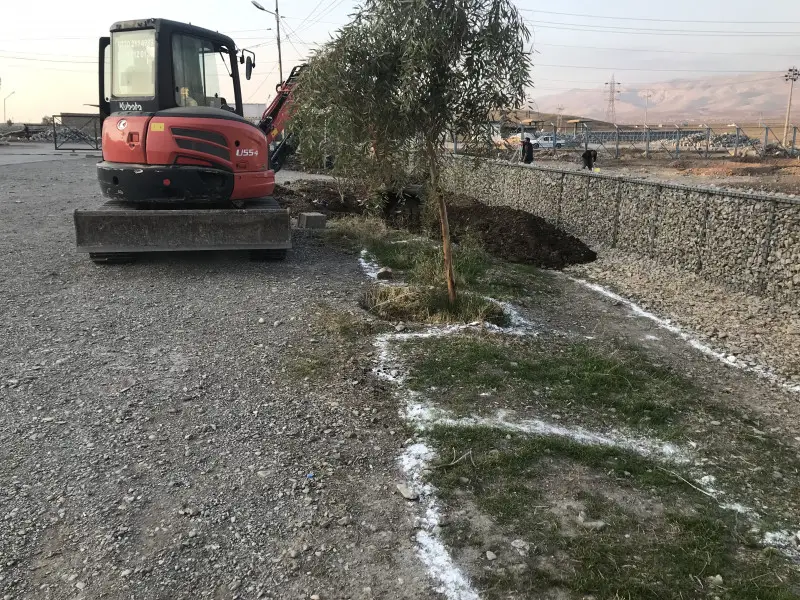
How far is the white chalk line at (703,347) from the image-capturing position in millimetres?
6535

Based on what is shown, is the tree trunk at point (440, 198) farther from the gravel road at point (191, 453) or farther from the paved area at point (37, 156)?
the paved area at point (37, 156)

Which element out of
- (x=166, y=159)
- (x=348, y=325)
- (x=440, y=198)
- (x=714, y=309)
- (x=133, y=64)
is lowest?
(x=714, y=309)

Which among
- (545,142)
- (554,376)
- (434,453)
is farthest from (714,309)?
(545,142)

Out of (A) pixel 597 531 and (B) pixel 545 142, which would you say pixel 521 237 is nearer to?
(A) pixel 597 531

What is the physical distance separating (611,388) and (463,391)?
4.63 ft

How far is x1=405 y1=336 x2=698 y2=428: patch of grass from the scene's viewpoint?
5535 mm

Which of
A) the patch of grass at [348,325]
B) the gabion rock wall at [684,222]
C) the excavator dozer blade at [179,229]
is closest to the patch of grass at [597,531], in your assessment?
the patch of grass at [348,325]

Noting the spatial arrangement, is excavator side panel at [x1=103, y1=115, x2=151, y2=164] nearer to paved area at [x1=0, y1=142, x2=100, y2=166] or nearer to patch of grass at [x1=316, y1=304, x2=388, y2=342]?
patch of grass at [x1=316, y1=304, x2=388, y2=342]

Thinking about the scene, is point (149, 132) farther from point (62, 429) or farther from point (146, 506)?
point (146, 506)

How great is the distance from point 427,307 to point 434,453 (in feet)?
10.9

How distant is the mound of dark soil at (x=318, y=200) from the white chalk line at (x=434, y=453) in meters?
8.43

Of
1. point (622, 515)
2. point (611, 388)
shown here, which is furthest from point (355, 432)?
point (611, 388)

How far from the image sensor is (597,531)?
147 inches

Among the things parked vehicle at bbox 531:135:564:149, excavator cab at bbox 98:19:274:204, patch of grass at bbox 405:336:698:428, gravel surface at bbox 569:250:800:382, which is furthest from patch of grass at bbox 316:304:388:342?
parked vehicle at bbox 531:135:564:149
